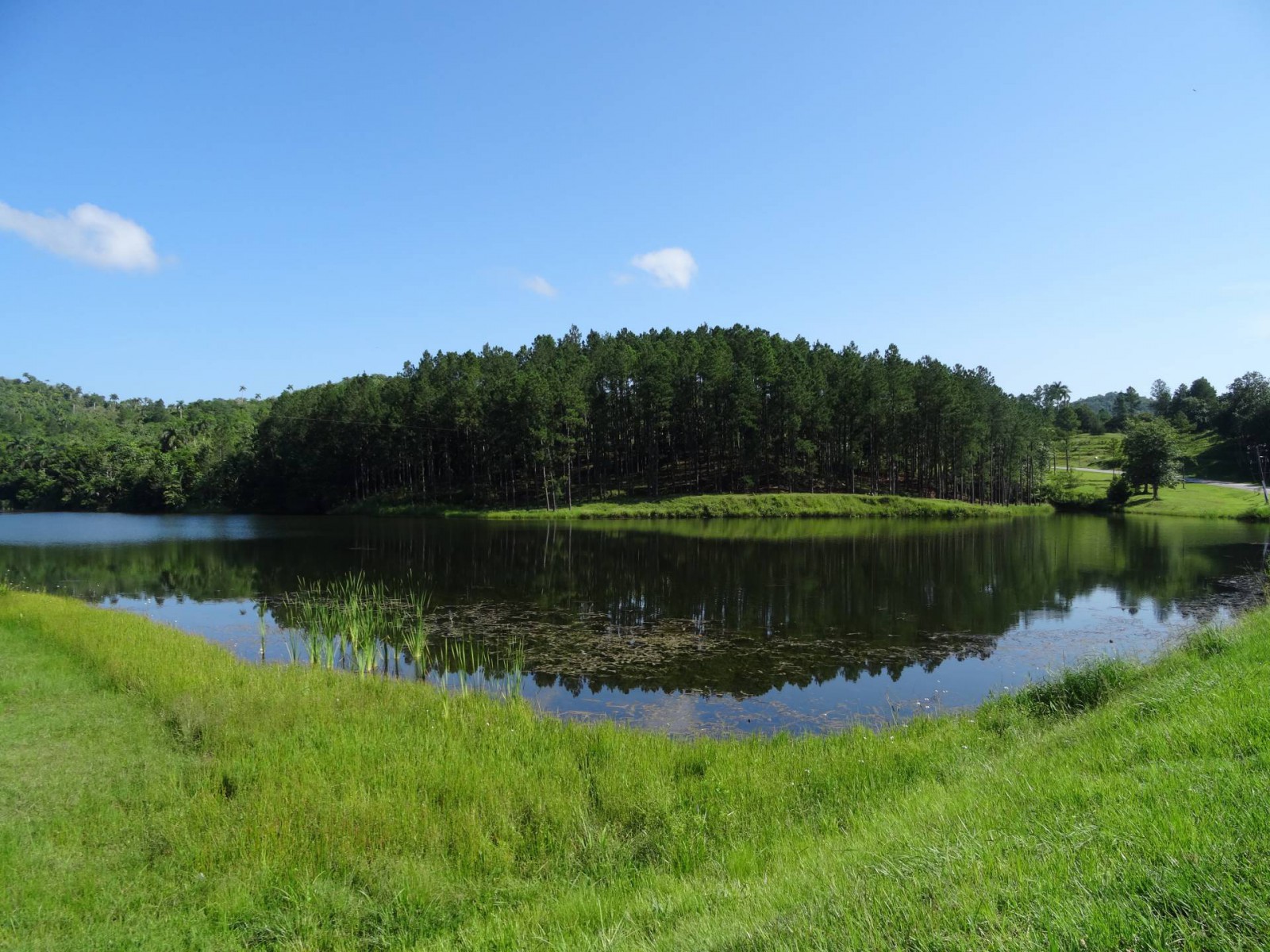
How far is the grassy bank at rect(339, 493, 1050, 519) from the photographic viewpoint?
68.4 metres

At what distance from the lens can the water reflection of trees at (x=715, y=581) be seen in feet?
61.8

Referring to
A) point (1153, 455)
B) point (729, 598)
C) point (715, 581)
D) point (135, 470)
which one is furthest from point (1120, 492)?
point (135, 470)

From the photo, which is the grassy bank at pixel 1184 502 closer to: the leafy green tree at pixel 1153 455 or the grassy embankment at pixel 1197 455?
the leafy green tree at pixel 1153 455

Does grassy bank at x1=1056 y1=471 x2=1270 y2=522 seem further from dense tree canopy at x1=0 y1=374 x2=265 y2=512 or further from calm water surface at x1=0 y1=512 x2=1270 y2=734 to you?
dense tree canopy at x1=0 y1=374 x2=265 y2=512

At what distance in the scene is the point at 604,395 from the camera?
264 feet

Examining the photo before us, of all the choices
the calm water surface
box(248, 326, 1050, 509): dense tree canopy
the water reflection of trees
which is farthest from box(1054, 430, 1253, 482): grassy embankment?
the water reflection of trees

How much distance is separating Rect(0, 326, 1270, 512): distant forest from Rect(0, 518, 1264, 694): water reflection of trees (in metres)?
21.0

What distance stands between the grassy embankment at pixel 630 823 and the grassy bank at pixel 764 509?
56.6 meters

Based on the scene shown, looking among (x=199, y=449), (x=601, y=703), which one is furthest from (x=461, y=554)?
(x=199, y=449)

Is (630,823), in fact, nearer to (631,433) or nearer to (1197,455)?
(631,433)


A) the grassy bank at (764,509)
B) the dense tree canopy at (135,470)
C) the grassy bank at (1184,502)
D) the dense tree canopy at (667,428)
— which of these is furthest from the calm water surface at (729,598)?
the dense tree canopy at (135,470)

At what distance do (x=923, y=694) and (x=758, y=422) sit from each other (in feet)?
208

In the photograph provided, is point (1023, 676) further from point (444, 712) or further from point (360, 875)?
point (360, 875)

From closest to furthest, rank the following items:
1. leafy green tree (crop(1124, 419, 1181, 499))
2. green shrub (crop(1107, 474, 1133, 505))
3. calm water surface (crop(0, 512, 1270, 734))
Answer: calm water surface (crop(0, 512, 1270, 734)), leafy green tree (crop(1124, 419, 1181, 499)), green shrub (crop(1107, 474, 1133, 505))
